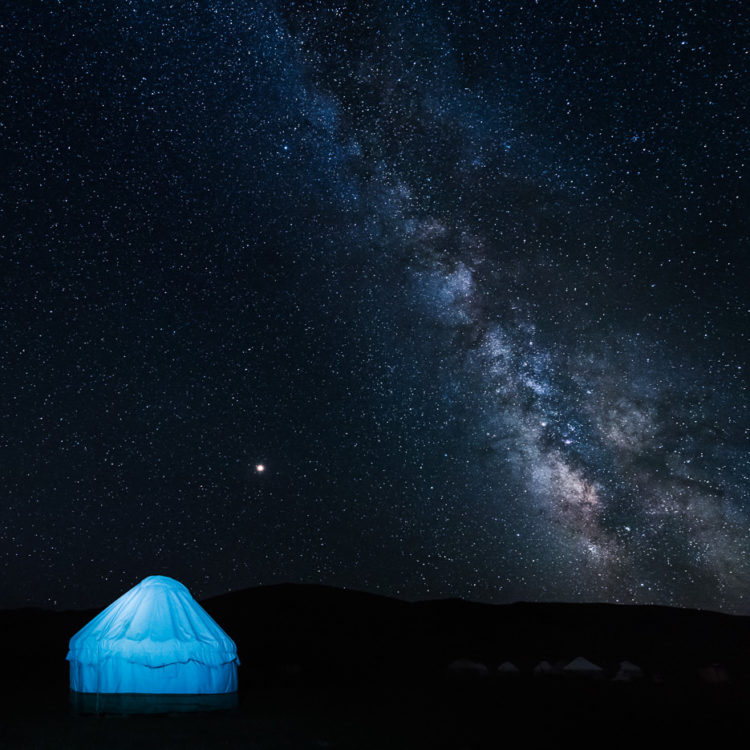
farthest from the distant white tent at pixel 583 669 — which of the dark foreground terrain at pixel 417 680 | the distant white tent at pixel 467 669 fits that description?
the distant white tent at pixel 467 669

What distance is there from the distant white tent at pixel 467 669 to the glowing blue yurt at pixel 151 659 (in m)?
17.7

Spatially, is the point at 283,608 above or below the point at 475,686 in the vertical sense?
above

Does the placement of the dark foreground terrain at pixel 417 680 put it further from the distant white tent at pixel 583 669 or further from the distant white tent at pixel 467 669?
the distant white tent at pixel 583 669

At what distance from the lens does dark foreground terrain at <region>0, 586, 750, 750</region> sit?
13.0 meters

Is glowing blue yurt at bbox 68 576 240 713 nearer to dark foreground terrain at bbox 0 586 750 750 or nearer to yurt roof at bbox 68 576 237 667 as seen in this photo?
yurt roof at bbox 68 576 237 667

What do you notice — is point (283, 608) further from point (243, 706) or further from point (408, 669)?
point (243, 706)

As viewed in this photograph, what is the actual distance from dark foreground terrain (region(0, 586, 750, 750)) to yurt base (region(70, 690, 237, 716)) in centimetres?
21

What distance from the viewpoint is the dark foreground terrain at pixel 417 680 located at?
13.0 meters

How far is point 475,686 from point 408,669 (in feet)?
26.8

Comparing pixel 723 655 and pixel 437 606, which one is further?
pixel 437 606

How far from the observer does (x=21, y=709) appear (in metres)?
15.1

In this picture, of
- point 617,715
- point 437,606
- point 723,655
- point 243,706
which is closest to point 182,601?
point 243,706

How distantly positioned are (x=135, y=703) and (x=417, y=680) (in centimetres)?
1531

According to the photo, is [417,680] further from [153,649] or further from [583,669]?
[153,649]
